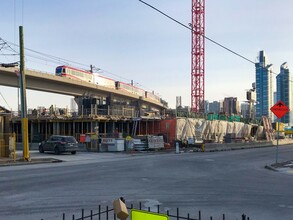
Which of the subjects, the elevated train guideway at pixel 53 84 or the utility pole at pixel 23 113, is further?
the elevated train guideway at pixel 53 84

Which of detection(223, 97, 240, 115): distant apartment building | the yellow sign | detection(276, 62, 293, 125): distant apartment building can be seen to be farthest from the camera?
detection(223, 97, 240, 115): distant apartment building

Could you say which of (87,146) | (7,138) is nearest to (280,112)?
(7,138)

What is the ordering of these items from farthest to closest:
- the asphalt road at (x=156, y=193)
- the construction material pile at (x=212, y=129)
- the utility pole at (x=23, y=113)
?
1. the construction material pile at (x=212, y=129)
2. the utility pole at (x=23, y=113)
3. the asphalt road at (x=156, y=193)

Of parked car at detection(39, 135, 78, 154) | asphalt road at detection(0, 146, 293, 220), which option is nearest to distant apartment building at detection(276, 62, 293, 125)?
parked car at detection(39, 135, 78, 154)

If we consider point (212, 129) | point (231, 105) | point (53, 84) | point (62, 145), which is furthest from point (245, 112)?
point (62, 145)

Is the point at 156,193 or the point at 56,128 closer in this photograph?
the point at 156,193

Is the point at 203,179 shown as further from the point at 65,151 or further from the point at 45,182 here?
the point at 65,151

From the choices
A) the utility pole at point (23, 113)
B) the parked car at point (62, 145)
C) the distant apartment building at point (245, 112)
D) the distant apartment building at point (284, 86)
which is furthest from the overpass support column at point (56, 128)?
the distant apartment building at point (245, 112)

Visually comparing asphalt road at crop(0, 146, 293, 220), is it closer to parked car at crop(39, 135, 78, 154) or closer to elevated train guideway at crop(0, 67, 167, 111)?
parked car at crop(39, 135, 78, 154)

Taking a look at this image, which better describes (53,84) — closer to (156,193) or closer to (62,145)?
(62,145)

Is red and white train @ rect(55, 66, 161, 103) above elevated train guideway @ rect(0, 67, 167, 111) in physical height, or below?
above

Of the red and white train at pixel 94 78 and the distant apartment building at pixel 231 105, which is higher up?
the red and white train at pixel 94 78

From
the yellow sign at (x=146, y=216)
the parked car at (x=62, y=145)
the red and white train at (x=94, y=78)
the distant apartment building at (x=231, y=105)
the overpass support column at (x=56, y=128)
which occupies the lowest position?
the parked car at (x=62, y=145)

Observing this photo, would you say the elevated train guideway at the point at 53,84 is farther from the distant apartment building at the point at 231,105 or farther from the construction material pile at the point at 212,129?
the distant apartment building at the point at 231,105
